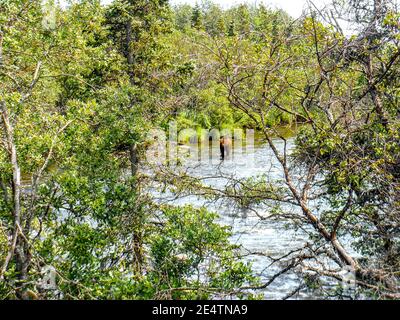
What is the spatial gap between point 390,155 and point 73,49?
5.97m

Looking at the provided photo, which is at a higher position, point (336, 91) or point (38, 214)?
point (336, 91)

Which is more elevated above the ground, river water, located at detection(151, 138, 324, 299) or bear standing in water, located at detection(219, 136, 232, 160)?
bear standing in water, located at detection(219, 136, 232, 160)

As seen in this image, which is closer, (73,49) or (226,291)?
(226,291)

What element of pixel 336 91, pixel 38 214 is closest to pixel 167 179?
pixel 38 214

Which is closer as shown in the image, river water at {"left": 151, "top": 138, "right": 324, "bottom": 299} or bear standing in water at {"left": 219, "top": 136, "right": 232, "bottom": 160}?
river water at {"left": 151, "top": 138, "right": 324, "bottom": 299}

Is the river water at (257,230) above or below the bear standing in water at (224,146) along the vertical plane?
below

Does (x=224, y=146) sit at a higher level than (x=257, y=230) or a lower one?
higher

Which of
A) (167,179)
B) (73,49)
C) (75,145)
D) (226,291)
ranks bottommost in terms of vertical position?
(226,291)

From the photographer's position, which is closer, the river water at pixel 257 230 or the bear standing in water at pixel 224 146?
the river water at pixel 257 230

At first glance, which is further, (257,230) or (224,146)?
(224,146)

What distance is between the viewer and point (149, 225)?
31.2 feet
